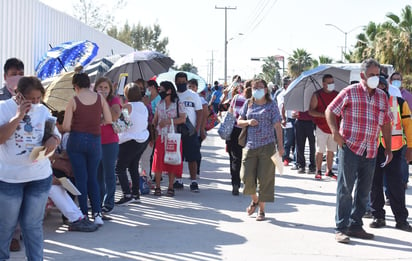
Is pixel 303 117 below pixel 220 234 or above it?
above

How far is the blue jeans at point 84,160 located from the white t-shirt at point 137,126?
5.08 ft

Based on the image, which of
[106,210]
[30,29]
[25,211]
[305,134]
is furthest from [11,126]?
[305,134]

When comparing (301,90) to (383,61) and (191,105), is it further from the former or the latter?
(383,61)

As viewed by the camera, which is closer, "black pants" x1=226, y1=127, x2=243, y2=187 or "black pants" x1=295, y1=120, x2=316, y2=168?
"black pants" x1=226, y1=127, x2=243, y2=187

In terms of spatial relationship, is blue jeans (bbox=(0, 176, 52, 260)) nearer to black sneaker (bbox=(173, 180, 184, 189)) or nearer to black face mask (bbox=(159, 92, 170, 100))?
black face mask (bbox=(159, 92, 170, 100))

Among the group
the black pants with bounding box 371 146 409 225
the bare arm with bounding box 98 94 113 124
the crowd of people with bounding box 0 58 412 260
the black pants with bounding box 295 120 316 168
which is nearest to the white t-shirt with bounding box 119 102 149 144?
the crowd of people with bounding box 0 58 412 260

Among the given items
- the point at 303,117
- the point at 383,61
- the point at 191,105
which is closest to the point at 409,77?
the point at 383,61

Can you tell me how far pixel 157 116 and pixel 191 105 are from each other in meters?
0.71

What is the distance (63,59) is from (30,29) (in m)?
1.06

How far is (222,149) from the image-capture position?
1923 centimetres

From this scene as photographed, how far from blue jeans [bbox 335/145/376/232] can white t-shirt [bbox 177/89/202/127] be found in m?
3.80

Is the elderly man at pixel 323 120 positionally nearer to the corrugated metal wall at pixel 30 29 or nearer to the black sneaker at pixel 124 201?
the black sneaker at pixel 124 201

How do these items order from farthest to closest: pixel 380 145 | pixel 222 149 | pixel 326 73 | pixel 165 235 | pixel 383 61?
pixel 383 61, pixel 222 149, pixel 326 73, pixel 380 145, pixel 165 235

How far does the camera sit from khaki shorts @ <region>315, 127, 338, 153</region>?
495 inches
